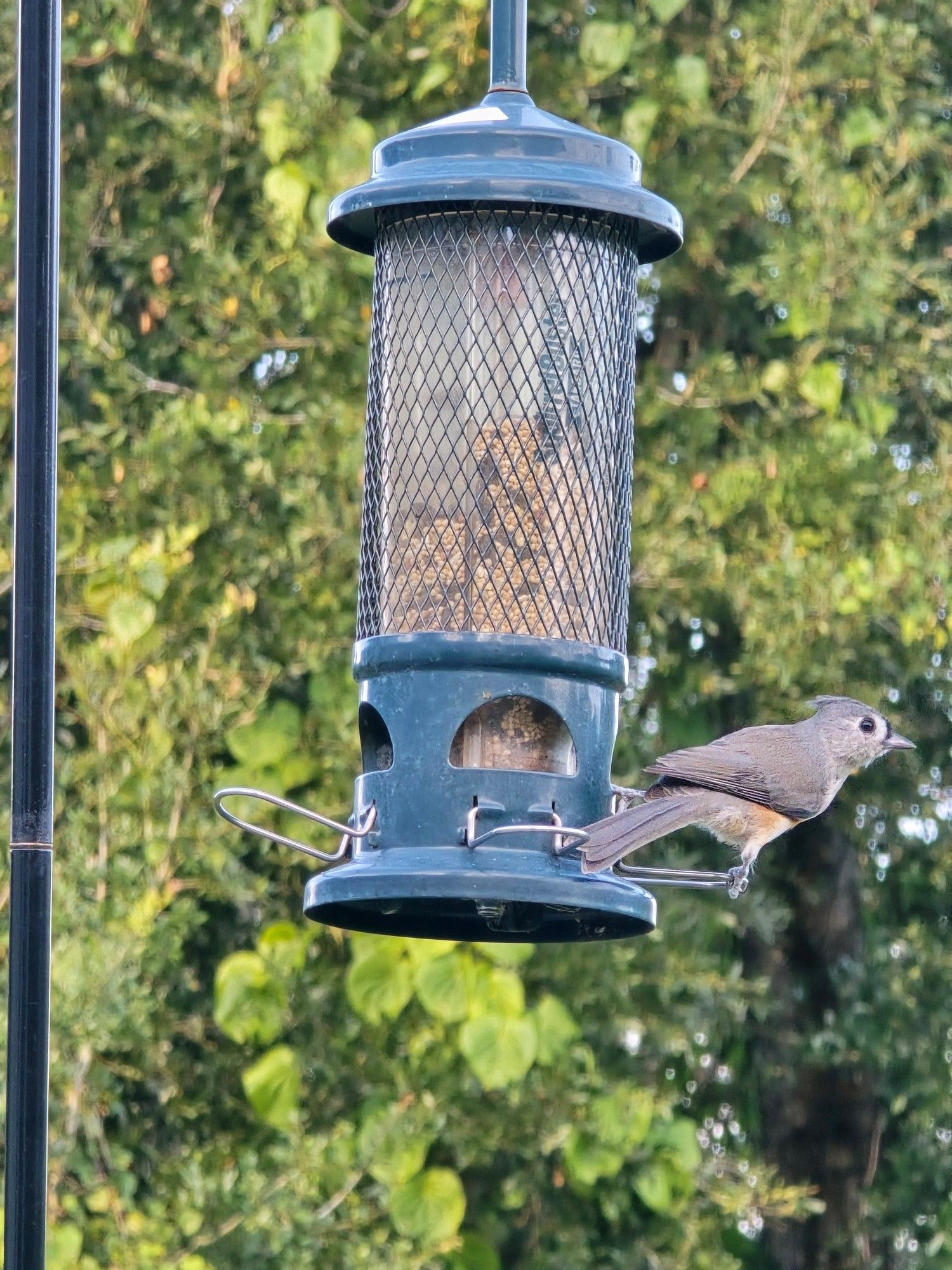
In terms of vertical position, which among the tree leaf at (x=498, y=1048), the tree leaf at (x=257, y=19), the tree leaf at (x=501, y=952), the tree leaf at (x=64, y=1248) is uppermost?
the tree leaf at (x=257, y=19)

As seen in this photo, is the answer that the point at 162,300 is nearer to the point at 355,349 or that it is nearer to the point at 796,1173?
the point at 355,349

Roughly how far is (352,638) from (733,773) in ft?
7.23

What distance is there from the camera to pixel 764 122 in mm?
7707

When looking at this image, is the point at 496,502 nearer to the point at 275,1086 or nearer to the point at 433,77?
the point at 275,1086

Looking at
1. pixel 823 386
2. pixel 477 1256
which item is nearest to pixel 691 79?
pixel 823 386

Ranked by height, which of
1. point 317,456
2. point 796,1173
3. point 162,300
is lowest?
point 796,1173

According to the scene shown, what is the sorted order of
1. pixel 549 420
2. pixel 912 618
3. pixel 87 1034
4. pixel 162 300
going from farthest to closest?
pixel 162 300, pixel 912 618, pixel 87 1034, pixel 549 420

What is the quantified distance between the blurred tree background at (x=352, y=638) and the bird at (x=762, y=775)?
1459 millimetres

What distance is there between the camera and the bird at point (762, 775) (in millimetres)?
4977

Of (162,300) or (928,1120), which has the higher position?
(162,300)

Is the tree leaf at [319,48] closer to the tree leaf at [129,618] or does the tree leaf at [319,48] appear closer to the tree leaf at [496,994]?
the tree leaf at [129,618]

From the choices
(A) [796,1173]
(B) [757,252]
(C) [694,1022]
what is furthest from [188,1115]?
(B) [757,252]

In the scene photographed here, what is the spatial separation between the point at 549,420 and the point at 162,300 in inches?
133

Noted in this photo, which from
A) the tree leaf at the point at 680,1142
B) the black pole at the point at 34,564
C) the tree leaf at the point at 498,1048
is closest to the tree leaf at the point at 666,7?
the tree leaf at the point at 498,1048
